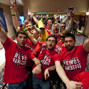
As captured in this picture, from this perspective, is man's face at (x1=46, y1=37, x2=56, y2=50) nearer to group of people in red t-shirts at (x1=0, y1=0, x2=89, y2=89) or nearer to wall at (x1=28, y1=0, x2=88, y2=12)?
group of people in red t-shirts at (x1=0, y1=0, x2=89, y2=89)

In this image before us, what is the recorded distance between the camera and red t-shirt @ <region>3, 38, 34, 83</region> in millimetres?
1091

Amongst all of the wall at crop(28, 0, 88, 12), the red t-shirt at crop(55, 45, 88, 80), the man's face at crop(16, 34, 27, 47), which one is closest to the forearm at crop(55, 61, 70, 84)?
the red t-shirt at crop(55, 45, 88, 80)

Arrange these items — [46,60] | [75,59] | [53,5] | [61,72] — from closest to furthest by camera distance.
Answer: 1. [61,72]
2. [75,59]
3. [46,60]
4. [53,5]

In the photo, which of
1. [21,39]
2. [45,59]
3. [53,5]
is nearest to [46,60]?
[45,59]

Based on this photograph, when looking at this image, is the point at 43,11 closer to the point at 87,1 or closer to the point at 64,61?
the point at 87,1

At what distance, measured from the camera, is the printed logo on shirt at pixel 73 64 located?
997mm

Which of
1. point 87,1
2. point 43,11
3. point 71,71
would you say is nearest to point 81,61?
point 71,71

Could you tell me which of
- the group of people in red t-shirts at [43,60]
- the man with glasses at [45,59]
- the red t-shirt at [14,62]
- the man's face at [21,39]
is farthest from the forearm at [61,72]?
the man's face at [21,39]

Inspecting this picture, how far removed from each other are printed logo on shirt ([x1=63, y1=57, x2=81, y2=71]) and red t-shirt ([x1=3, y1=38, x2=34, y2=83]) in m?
0.54

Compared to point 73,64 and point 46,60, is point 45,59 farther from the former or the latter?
point 73,64

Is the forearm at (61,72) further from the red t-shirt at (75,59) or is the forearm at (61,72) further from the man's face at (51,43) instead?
the man's face at (51,43)

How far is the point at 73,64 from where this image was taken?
101 cm

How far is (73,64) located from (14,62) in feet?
2.64

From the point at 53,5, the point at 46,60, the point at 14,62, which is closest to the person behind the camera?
the point at 14,62
